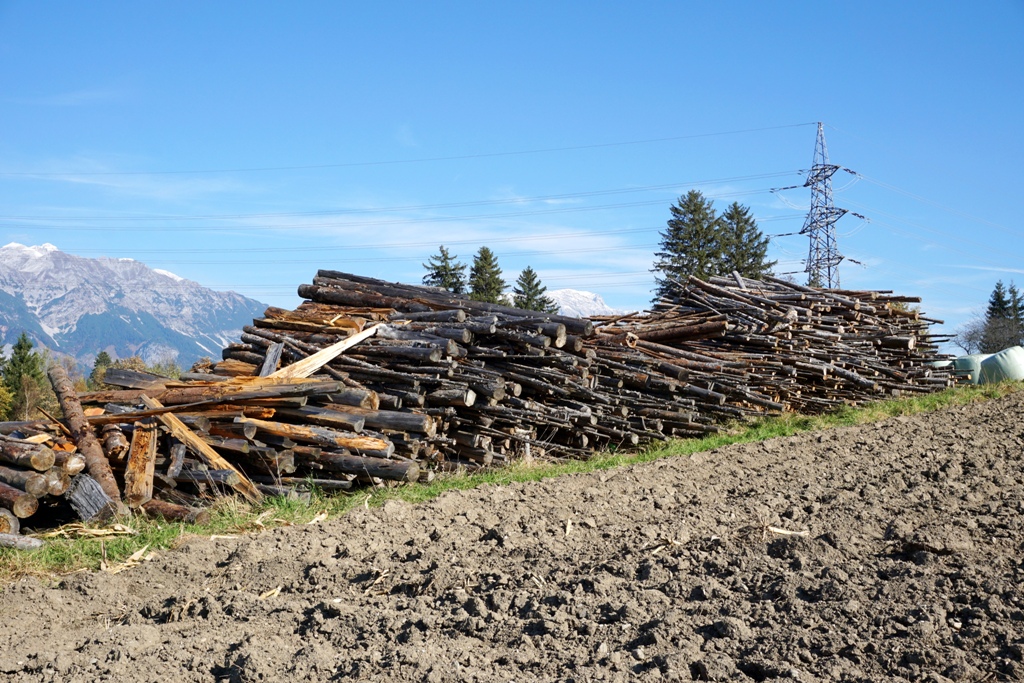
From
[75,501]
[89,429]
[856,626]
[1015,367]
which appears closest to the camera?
[856,626]

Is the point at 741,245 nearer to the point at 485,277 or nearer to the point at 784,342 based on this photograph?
the point at 485,277

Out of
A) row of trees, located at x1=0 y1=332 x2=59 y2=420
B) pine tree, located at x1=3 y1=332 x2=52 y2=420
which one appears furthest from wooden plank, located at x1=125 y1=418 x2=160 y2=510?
pine tree, located at x1=3 y1=332 x2=52 y2=420

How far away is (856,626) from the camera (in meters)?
3.79

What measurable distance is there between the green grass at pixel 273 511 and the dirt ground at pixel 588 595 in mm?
675

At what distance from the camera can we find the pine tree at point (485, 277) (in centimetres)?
4300

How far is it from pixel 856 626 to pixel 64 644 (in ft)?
13.3

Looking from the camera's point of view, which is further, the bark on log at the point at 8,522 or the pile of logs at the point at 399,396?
the pile of logs at the point at 399,396

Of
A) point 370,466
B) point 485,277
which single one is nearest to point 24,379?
point 485,277

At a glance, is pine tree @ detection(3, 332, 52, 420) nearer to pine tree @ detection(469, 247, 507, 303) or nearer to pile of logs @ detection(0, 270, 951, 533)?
pine tree @ detection(469, 247, 507, 303)

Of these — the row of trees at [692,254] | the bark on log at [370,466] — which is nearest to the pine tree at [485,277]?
the row of trees at [692,254]

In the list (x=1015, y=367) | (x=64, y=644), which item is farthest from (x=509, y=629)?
(x=1015, y=367)

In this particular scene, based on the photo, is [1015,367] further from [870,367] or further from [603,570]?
[603,570]

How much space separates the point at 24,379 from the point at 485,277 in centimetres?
2529

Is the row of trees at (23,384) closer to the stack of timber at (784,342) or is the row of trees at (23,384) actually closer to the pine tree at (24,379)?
the pine tree at (24,379)
